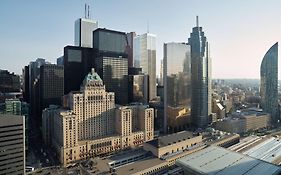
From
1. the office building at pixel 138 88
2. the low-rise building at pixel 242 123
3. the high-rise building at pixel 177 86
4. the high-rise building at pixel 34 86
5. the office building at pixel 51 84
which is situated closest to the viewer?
the low-rise building at pixel 242 123

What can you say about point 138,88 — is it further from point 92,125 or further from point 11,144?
point 11,144

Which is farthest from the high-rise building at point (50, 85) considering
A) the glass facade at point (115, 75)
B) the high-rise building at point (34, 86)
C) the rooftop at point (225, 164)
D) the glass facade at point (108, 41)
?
the rooftop at point (225, 164)

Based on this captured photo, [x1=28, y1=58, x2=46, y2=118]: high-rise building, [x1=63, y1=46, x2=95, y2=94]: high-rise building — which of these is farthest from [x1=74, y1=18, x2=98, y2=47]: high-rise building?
[x1=28, y1=58, x2=46, y2=118]: high-rise building

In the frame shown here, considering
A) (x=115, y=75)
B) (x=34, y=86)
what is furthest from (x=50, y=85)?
(x=115, y=75)

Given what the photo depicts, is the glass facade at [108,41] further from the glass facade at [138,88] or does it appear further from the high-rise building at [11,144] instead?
the high-rise building at [11,144]

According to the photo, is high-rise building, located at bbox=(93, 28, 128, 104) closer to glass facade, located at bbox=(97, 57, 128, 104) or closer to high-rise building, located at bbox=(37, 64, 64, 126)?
glass facade, located at bbox=(97, 57, 128, 104)

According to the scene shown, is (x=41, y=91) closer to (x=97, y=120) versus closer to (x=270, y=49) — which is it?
(x=97, y=120)
